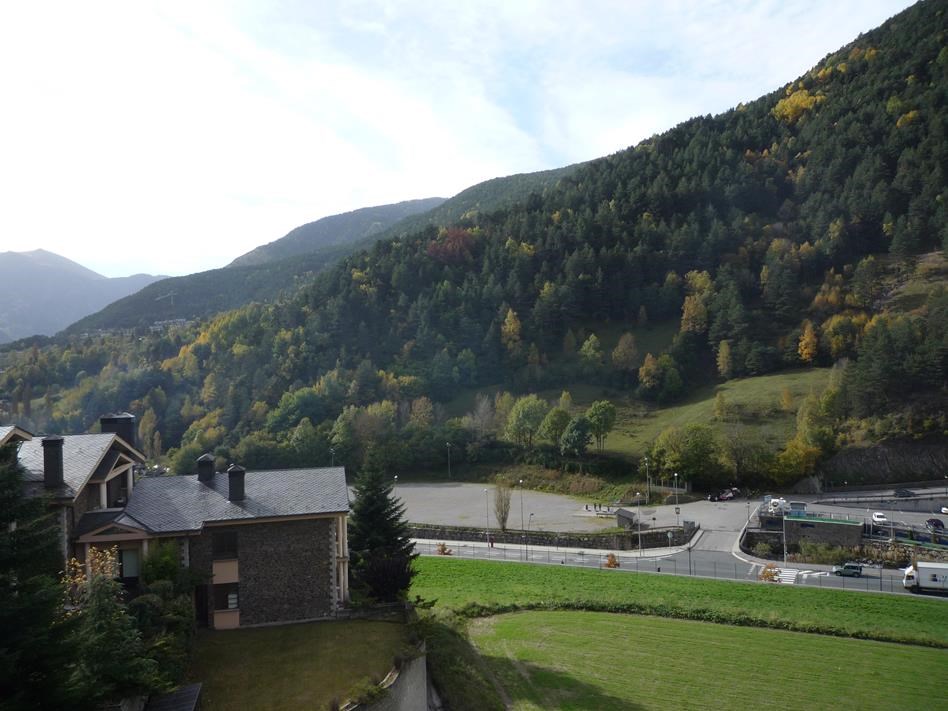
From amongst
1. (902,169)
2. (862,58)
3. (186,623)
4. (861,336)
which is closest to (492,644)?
(186,623)

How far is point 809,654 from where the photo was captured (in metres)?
26.5

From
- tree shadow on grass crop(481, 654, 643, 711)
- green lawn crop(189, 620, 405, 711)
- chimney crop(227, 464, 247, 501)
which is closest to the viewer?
green lawn crop(189, 620, 405, 711)

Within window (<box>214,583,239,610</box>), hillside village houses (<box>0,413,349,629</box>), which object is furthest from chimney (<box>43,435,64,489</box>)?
window (<box>214,583,239,610</box>)

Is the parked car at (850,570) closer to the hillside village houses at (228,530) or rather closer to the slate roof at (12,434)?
the hillside village houses at (228,530)

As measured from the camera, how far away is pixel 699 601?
32406 millimetres

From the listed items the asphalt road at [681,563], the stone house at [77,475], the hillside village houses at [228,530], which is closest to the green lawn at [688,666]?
the hillside village houses at [228,530]

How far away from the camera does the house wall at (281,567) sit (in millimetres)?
22906

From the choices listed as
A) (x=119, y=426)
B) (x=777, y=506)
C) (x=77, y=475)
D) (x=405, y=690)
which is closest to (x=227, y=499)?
(x=77, y=475)

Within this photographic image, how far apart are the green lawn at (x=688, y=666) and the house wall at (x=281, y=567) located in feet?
21.6

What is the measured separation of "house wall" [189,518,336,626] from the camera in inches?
902

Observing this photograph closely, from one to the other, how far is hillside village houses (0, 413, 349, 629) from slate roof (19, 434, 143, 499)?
33mm

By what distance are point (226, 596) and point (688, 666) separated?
16.2 meters

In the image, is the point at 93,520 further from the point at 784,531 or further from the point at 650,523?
the point at 784,531

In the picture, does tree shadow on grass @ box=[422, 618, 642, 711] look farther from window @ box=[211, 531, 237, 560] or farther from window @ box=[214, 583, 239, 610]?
window @ box=[211, 531, 237, 560]
